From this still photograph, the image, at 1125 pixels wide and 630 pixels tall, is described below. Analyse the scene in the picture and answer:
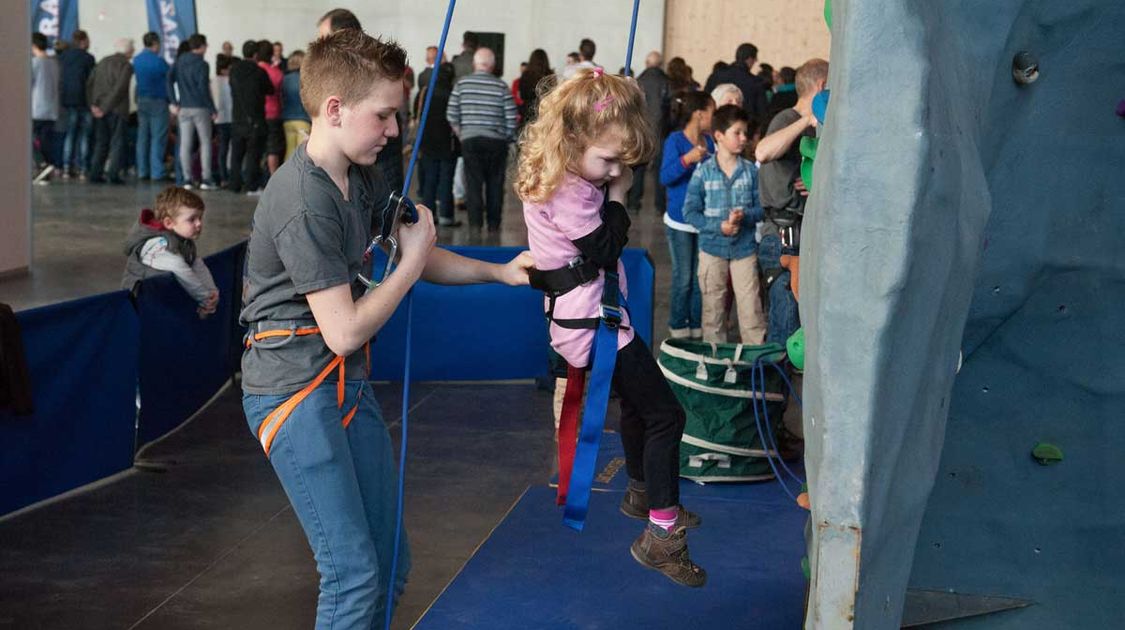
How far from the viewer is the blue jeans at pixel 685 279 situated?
869 centimetres

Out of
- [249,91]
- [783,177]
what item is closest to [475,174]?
[249,91]

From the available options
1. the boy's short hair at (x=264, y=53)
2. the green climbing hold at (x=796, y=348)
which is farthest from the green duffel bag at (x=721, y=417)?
the boy's short hair at (x=264, y=53)

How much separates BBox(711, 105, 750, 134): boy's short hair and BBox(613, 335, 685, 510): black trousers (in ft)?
13.4

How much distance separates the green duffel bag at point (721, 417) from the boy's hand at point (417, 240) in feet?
10.9

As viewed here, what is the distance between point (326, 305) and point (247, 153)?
15.9 meters

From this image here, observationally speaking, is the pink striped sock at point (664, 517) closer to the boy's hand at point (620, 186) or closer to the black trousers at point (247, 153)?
the boy's hand at point (620, 186)

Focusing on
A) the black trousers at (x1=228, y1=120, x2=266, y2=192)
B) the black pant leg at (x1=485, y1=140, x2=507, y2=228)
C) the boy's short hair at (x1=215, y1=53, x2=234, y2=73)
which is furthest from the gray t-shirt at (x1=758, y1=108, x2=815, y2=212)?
the boy's short hair at (x1=215, y1=53, x2=234, y2=73)

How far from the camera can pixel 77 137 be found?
1928cm

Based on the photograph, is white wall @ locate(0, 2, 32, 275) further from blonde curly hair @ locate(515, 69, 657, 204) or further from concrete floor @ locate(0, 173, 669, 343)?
blonde curly hair @ locate(515, 69, 657, 204)

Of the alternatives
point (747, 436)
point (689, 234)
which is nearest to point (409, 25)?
point (689, 234)

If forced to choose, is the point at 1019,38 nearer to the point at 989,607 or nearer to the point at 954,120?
the point at 954,120

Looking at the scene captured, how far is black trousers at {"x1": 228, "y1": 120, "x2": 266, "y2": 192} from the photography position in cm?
1745

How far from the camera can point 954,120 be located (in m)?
2.07

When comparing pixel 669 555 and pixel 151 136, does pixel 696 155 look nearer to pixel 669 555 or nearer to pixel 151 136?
pixel 669 555
